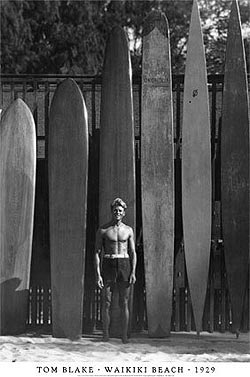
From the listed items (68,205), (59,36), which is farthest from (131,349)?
(59,36)

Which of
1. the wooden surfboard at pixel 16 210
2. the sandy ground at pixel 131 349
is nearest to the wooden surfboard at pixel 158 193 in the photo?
the sandy ground at pixel 131 349

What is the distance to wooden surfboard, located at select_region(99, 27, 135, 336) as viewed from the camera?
558 cm

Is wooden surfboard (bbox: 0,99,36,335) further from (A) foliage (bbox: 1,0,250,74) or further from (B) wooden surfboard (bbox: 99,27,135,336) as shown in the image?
(A) foliage (bbox: 1,0,250,74)

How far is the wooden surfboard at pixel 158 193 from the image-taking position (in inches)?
218

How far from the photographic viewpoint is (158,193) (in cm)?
557

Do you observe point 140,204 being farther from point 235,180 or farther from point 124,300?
point 124,300

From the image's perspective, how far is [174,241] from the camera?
5809mm

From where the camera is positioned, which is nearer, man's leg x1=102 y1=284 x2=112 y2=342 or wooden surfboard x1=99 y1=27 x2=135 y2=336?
man's leg x1=102 y1=284 x2=112 y2=342

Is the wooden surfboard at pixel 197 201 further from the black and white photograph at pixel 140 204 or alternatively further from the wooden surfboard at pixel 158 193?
the wooden surfboard at pixel 158 193

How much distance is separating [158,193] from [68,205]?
2.27ft

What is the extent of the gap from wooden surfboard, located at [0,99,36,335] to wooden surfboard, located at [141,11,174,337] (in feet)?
2.95

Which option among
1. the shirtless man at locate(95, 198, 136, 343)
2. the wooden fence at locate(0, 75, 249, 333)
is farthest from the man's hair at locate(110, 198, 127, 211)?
the wooden fence at locate(0, 75, 249, 333)

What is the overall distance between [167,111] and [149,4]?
14380mm

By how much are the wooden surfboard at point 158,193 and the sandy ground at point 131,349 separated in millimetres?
251
